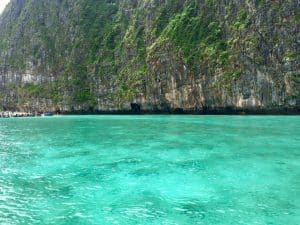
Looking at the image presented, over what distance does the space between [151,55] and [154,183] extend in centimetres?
6178

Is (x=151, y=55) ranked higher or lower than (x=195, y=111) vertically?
higher

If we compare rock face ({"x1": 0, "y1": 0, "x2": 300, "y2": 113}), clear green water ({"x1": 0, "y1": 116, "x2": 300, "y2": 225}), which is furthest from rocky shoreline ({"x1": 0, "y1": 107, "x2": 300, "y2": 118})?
clear green water ({"x1": 0, "y1": 116, "x2": 300, "y2": 225})

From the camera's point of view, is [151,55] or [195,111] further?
[151,55]

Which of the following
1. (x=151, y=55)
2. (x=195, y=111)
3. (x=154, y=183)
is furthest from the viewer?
(x=151, y=55)

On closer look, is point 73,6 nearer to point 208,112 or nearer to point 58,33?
point 58,33

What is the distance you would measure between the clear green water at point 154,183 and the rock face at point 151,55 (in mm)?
33903

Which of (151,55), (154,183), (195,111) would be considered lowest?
(154,183)

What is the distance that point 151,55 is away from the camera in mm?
76812

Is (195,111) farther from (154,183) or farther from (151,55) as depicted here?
(154,183)

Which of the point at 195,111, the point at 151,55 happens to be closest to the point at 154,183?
the point at 195,111

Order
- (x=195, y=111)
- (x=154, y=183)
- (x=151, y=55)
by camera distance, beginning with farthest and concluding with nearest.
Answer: (x=151, y=55) < (x=195, y=111) < (x=154, y=183)

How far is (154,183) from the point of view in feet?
55.2

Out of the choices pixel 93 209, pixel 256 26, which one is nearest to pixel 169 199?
pixel 93 209

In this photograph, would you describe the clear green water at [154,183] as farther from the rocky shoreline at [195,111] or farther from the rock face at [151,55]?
the rock face at [151,55]
